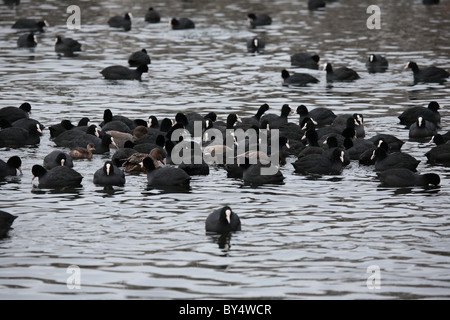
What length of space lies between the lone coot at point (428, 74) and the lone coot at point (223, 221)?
764 inches

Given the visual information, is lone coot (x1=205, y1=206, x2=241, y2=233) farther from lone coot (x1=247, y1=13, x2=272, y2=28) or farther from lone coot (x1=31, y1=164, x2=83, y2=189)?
lone coot (x1=247, y1=13, x2=272, y2=28)

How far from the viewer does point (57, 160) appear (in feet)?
76.4

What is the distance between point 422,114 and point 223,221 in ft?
41.3

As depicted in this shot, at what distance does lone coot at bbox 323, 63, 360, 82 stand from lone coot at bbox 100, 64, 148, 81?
717 centimetres

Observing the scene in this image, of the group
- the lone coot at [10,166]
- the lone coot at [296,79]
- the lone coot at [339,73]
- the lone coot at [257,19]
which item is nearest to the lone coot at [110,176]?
the lone coot at [10,166]

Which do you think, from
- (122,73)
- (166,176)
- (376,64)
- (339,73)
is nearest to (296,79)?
(339,73)

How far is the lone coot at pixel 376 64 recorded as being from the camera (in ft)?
124

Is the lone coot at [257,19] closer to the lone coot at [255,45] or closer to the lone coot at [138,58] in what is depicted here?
the lone coot at [255,45]

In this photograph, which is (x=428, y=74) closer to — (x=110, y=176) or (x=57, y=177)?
(x=110, y=176)

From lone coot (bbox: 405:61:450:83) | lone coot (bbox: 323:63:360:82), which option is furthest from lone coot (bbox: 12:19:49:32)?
lone coot (bbox: 405:61:450:83)

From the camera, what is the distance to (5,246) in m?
17.5
